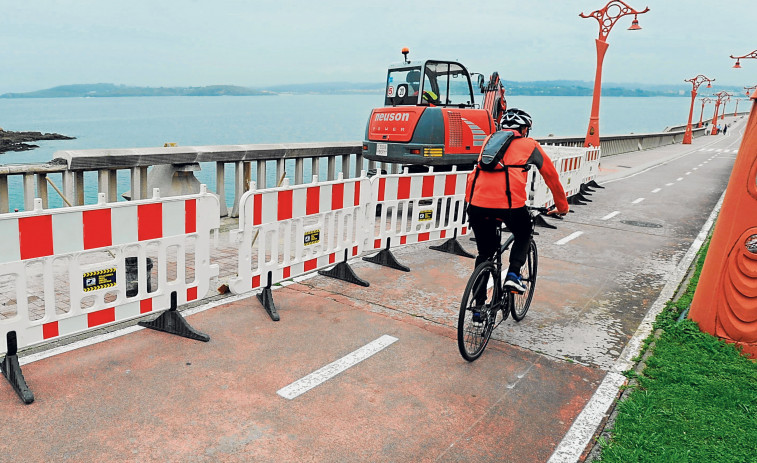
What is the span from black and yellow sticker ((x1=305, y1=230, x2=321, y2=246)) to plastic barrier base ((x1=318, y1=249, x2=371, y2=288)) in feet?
1.92

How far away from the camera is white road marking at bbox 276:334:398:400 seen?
4.40 meters

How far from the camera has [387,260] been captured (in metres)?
7.99

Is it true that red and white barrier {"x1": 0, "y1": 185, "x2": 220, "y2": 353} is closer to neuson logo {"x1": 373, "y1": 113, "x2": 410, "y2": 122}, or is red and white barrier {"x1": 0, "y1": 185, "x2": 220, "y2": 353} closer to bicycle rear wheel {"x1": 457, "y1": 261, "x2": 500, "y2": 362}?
bicycle rear wheel {"x1": 457, "y1": 261, "x2": 500, "y2": 362}

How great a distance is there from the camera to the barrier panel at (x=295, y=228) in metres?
5.86

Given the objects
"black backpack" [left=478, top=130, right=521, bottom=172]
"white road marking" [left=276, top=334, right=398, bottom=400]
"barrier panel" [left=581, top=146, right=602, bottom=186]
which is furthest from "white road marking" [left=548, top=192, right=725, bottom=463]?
"barrier panel" [left=581, top=146, right=602, bottom=186]

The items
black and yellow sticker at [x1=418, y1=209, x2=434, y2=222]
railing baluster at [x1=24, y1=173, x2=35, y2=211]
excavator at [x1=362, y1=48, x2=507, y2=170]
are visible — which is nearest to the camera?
railing baluster at [x1=24, y1=173, x2=35, y2=211]

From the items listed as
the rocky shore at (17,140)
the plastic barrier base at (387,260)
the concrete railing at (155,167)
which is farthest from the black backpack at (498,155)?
the rocky shore at (17,140)

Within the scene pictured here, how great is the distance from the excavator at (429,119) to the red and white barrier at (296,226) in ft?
13.7

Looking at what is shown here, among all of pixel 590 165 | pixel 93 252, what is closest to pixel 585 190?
pixel 590 165

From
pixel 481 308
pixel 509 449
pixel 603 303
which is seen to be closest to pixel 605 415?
pixel 509 449

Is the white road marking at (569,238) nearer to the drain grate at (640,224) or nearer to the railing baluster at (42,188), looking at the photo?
the drain grate at (640,224)

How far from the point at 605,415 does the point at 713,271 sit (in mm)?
2187

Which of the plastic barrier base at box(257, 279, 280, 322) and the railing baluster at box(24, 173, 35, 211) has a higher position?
the railing baluster at box(24, 173, 35, 211)

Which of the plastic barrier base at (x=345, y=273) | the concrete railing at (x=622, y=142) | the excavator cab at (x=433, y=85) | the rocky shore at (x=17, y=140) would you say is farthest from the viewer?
the concrete railing at (x=622, y=142)
